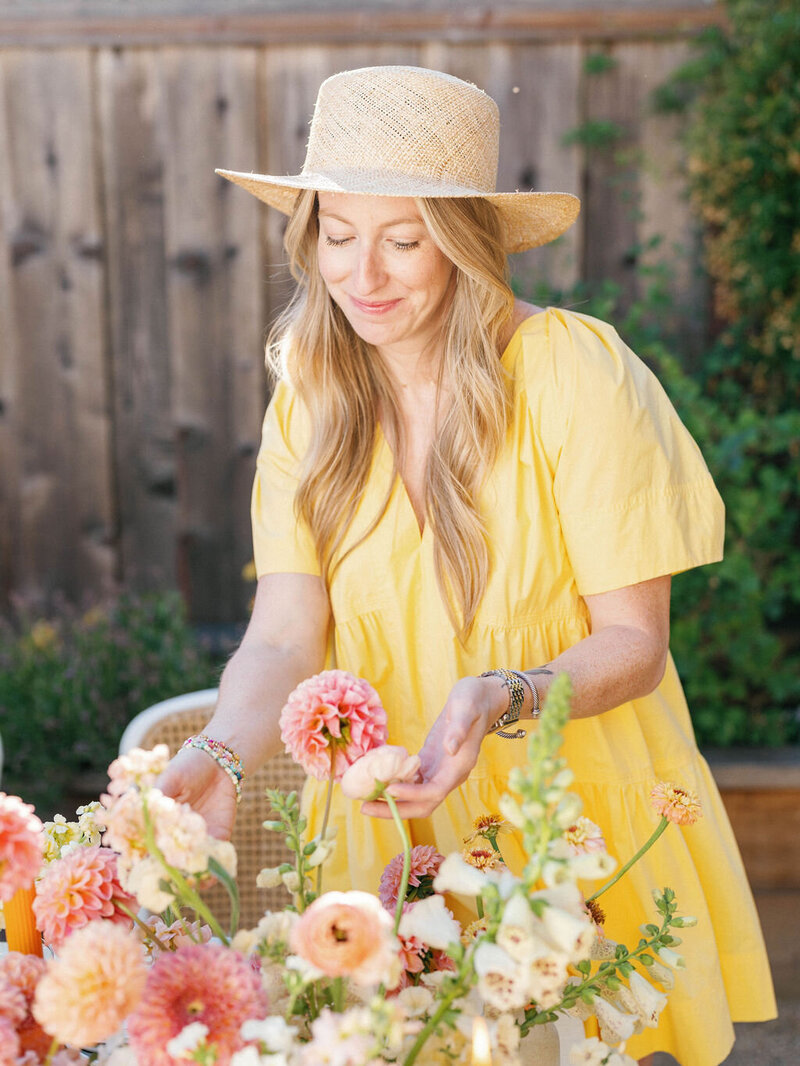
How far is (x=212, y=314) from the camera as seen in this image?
10.2 feet

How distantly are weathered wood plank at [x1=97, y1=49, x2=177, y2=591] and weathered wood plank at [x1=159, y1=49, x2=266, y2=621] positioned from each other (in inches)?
1.7

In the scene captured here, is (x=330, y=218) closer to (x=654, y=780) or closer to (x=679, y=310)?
(x=654, y=780)

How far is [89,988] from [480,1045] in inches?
9.4

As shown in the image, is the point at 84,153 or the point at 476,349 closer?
the point at 476,349

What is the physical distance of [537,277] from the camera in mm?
2912

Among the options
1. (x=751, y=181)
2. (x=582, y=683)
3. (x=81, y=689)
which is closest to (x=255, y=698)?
(x=582, y=683)

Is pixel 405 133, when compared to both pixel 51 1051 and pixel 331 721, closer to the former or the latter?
pixel 331 721

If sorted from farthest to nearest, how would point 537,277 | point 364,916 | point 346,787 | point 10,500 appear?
1. point 10,500
2. point 537,277
3. point 346,787
4. point 364,916

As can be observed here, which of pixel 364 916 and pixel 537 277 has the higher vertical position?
pixel 537 277

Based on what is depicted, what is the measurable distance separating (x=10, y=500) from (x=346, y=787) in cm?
278

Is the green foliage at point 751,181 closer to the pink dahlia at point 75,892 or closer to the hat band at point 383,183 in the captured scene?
the hat band at point 383,183

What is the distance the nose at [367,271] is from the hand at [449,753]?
0.52m

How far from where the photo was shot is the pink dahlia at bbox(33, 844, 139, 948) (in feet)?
2.48

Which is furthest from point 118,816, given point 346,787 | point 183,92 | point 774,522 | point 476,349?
point 183,92
